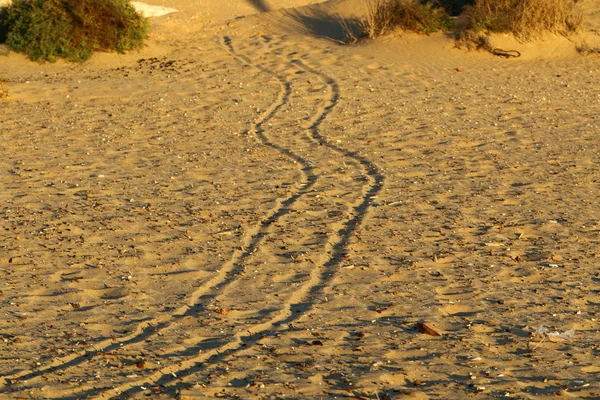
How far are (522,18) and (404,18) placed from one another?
2.24 m

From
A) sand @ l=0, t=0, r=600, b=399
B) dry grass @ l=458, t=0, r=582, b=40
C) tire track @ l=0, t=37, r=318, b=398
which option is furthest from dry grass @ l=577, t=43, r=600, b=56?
tire track @ l=0, t=37, r=318, b=398

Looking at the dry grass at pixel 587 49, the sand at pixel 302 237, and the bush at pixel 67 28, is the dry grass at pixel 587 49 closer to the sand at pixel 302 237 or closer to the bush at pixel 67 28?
the sand at pixel 302 237

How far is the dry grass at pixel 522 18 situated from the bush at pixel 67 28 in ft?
21.2

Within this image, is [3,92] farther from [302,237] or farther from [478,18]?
[478,18]

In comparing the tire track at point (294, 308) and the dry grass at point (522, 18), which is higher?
the dry grass at point (522, 18)

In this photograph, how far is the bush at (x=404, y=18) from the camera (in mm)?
17594

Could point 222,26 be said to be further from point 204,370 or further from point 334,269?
point 204,370

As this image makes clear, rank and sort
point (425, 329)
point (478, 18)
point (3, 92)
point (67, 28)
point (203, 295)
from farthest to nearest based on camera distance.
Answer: point (478, 18), point (67, 28), point (3, 92), point (203, 295), point (425, 329)

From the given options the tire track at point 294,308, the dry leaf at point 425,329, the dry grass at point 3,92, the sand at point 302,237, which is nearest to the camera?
the tire track at point 294,308

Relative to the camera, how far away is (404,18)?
→ 17688mm

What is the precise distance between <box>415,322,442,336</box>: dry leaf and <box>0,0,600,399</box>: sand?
2cm

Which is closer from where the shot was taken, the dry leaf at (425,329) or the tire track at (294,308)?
the tire track at (294,308)

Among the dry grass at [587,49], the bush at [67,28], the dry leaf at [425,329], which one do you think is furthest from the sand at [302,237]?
the bush at [67,28]

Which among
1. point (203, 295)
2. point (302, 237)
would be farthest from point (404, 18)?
point (203, 295)
